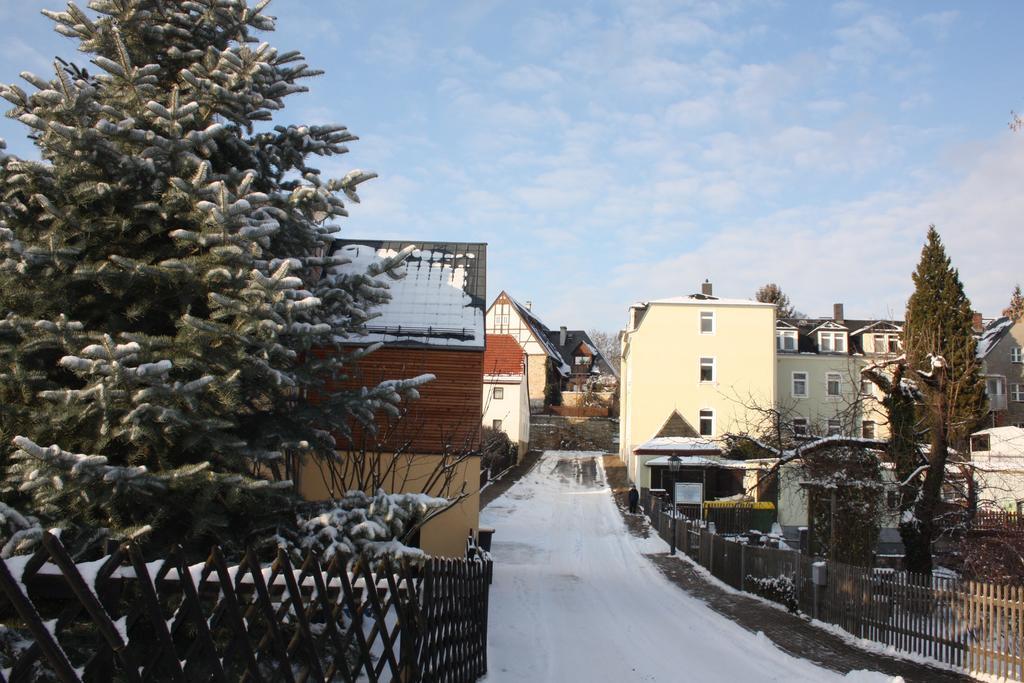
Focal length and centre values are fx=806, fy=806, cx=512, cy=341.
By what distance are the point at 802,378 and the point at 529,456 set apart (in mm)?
17717

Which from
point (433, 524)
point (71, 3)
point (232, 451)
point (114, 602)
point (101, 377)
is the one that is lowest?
point (433, 524)

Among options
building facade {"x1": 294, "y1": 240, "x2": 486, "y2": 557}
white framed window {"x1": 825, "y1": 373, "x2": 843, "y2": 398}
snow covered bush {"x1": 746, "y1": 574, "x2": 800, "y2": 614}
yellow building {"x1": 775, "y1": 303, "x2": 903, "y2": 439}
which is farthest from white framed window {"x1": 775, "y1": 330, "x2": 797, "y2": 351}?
building facade {"x1": 294, "y1": 240, "x2": 486, "y2": 557}

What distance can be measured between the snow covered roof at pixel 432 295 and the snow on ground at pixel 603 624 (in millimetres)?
5357

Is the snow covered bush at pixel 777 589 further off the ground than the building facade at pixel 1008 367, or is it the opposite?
the building facade at pixel 1008 367

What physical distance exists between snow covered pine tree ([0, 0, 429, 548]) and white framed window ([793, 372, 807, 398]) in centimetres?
3821

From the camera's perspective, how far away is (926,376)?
53.4 feet

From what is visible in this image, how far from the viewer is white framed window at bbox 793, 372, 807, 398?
4316cm

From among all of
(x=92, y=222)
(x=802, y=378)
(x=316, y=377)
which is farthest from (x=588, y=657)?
(x=802, y=378)

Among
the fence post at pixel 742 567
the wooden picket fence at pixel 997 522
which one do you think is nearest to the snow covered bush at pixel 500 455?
the fence post at pixel 742 567

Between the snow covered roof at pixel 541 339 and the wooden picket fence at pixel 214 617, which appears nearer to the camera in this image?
the wooden picket fence at pixel 214 617

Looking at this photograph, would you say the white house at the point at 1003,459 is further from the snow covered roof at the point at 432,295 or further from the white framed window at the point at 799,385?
the snow covered roof at the point at 432,295

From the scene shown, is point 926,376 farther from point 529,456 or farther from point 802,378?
point 529,456

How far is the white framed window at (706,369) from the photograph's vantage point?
40438mm

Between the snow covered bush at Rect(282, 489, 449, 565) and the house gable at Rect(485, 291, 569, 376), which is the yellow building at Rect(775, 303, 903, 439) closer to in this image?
the house gable at Rect(485, 291, 569, 376)
